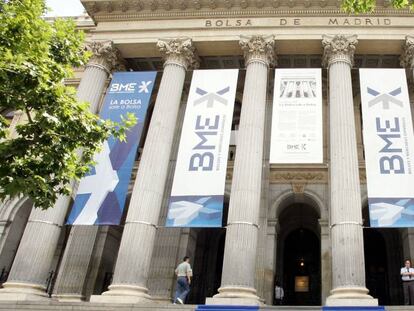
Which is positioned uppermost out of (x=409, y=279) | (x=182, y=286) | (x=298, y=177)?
(x=298, y=177)

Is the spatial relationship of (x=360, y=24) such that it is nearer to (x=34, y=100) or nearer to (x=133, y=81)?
(x=133, y=81)

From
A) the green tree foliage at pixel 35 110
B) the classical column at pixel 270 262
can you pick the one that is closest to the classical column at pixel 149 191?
the classical column at pixel 270 262

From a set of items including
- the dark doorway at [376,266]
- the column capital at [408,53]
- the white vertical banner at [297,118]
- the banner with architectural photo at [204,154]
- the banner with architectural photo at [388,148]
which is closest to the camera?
the banner with architectural photo at [388,148]

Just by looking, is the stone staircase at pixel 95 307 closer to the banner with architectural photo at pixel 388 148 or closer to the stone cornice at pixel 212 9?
the banner with architectural photo at pixel 388 148

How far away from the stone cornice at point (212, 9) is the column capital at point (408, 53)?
4.83 ft

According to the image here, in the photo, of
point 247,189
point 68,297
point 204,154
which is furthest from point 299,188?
point 68,297

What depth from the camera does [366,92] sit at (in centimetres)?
1712

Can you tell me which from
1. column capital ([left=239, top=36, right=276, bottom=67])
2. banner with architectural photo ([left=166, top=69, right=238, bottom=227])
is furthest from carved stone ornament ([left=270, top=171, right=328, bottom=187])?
column capital ([left=239, top=36, right=276, bottom=67])

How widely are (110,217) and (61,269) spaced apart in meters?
4.30

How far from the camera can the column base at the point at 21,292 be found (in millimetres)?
14617

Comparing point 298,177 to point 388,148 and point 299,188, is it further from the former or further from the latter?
point 388,148

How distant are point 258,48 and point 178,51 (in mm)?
3582

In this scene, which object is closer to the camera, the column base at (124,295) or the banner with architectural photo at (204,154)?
the column base at (124,295)

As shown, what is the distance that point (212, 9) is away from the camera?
20.3 metres
